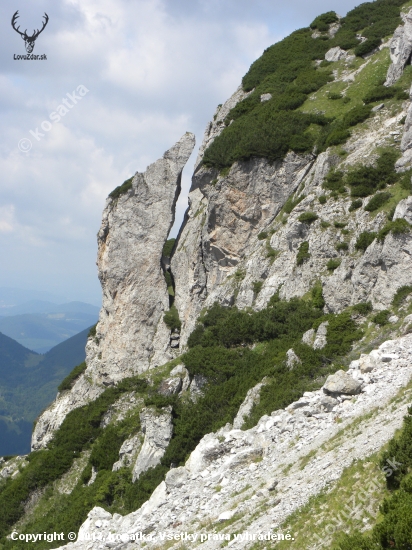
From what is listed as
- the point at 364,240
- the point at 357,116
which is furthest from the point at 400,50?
the point at 364,240

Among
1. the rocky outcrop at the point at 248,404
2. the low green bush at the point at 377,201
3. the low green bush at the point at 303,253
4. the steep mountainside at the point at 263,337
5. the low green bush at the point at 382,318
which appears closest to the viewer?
the steep mountainside at the point at 263,337

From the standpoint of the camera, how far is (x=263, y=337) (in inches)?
1129

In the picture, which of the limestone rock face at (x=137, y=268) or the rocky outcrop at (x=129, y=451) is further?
the limestone rock face at (x=137, y=268)

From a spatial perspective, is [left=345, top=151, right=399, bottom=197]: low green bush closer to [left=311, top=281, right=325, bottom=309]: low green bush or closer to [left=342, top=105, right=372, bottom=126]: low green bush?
[left=342, top=105, right=372, bottom=126]: low green bush

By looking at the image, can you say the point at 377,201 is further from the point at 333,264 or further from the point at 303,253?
the point at 303,253

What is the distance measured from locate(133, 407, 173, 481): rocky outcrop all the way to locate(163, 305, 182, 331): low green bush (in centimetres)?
1471

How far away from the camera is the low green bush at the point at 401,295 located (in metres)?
22.0

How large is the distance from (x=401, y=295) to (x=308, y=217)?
32.4 ft

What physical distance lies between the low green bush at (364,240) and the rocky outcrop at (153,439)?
44.2 ft

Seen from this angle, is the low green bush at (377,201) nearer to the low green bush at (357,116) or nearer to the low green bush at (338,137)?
the low green bush at (338,137)

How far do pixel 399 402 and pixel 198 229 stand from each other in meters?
30.4

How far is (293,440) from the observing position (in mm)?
14852

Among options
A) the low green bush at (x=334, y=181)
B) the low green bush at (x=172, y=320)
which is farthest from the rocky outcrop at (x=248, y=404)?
the low green bush at (x=172, y=320)

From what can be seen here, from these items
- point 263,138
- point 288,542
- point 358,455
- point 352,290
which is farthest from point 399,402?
point 263,138
